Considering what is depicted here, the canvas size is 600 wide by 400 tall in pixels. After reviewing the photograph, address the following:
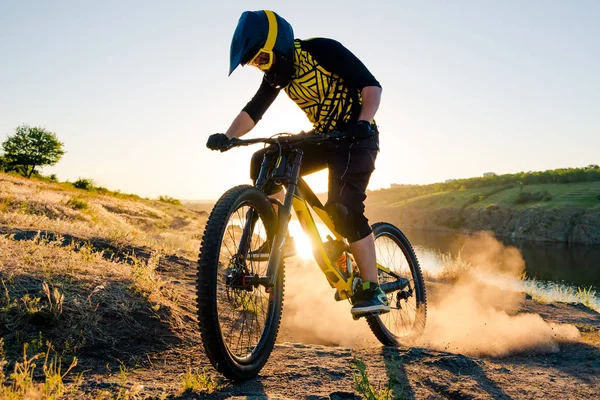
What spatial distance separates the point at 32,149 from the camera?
5522 cm

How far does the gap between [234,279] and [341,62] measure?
2100 millimetres

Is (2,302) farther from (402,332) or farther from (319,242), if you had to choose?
(402,332)

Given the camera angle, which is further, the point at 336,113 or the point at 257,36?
Answer: the point at 336,113

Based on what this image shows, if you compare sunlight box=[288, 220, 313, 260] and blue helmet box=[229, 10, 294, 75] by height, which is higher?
blue helmet box=[229, 10, 294, 75]

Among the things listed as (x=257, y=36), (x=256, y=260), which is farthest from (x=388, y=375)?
(x=257, y=36)

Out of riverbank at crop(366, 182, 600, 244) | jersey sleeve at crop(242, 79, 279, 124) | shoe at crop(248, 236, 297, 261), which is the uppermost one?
riverbank at crop(366, 182, 600, 244)

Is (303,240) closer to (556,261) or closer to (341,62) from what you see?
(341,62)

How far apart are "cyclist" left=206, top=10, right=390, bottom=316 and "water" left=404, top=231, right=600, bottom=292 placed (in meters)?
23.7

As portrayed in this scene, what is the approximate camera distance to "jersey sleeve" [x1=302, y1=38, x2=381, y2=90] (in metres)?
3.90

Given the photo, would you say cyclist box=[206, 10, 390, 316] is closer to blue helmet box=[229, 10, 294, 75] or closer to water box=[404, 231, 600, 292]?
blue helmet box=[229, 10, 294, 75]

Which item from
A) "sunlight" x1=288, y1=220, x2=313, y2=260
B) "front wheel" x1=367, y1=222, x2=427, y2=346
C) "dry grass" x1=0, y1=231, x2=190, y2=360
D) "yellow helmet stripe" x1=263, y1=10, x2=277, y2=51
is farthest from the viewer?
"front wheel" x1=367, y1=222, x2=427, y2=346

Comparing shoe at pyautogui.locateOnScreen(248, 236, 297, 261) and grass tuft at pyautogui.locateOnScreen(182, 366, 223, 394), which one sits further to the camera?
shoe at pyautogui.locateOnScreen(248, 236, 297, 261)

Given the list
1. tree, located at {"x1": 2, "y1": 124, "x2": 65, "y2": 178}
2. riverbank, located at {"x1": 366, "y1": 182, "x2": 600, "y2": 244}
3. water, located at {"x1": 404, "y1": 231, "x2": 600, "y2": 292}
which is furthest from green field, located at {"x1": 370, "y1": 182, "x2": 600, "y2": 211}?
tree, located at {"x1": 2, "y1": 124, "x2": 65, "y2": 178}

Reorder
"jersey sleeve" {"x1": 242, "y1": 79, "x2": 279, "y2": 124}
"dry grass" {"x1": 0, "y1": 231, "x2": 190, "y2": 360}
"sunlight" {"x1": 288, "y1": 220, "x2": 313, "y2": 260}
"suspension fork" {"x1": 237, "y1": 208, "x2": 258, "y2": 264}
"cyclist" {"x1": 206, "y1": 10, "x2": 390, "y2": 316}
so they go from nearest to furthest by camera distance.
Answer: "suspension fork" {"x1": 237, "y1": 208, "x2": 258, "y2": 264}
"dry grass" {"x1": 0, "y1": 231, "x2": 190, "y2": 360}
"cyclist" {"x1": 206, "y1": 10, "x2": 390, "y2": 316}
"sunlight" {"x1": 288, "y1": 220, "x2": 313, "y2": 260}
"jersey sleeve" {"x1": 242, "y1": 79, "x2": 279, "y2": 124}
